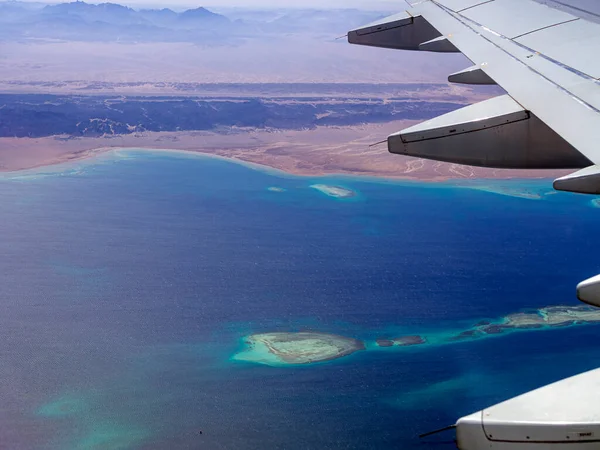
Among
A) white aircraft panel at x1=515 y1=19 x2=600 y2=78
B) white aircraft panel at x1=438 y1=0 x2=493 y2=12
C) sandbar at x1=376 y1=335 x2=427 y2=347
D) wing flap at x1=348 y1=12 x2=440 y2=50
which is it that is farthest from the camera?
sandbar at x1=376 y1=335 x2=427 y2=347

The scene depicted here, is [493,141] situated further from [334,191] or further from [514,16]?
[334,191]

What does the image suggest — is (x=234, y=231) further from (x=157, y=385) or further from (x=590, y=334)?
(x=590, y=334)

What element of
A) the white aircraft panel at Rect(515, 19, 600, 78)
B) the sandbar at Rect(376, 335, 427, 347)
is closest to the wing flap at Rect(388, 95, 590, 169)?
the white aircraft panel at Rect(515, 19, 600, 78)

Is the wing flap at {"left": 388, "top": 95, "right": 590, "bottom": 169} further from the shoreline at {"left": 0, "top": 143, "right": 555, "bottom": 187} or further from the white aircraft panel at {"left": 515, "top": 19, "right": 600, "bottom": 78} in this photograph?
the shoreline at {"left": 0, "top": 143, "right": 555, "bottom": 187}

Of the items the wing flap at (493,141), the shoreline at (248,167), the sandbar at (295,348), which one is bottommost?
the sandbar at (295,348)

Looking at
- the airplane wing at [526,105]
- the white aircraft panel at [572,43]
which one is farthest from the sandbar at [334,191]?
the white aircraft panel at [572,43]

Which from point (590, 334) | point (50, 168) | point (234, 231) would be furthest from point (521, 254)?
point (50, 168)

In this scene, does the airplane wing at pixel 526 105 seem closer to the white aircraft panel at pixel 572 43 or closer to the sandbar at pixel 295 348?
the white aircraft panel at pixel 572 43
